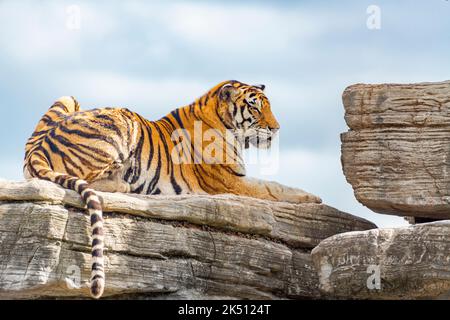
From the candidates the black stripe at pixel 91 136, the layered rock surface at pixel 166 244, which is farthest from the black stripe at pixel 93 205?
the black stripe at pixel 91 136

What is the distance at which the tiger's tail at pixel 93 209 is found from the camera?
1297cm

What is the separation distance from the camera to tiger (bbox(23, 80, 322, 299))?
14.9 metres

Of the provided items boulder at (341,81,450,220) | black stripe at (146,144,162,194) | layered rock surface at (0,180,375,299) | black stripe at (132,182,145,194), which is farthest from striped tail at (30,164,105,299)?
boulder at (341,81,450,220)

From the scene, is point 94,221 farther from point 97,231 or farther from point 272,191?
point 272,191

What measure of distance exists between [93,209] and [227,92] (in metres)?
3.61

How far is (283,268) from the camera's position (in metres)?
14.7

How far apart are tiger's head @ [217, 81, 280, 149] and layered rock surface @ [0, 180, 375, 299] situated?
133 centimetres

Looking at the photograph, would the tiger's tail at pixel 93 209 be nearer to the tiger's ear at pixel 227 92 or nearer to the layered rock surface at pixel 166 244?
the layered rock surface at pixel 166 244

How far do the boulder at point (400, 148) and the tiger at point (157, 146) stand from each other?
3.41 feet

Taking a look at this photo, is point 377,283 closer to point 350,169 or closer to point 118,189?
point 350,169

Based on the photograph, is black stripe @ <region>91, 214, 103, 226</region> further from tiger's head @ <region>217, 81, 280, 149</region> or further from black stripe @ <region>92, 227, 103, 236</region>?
tiger's head @ <region>217, 81, 280, 149</region>

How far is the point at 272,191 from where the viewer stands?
51.3 feet
